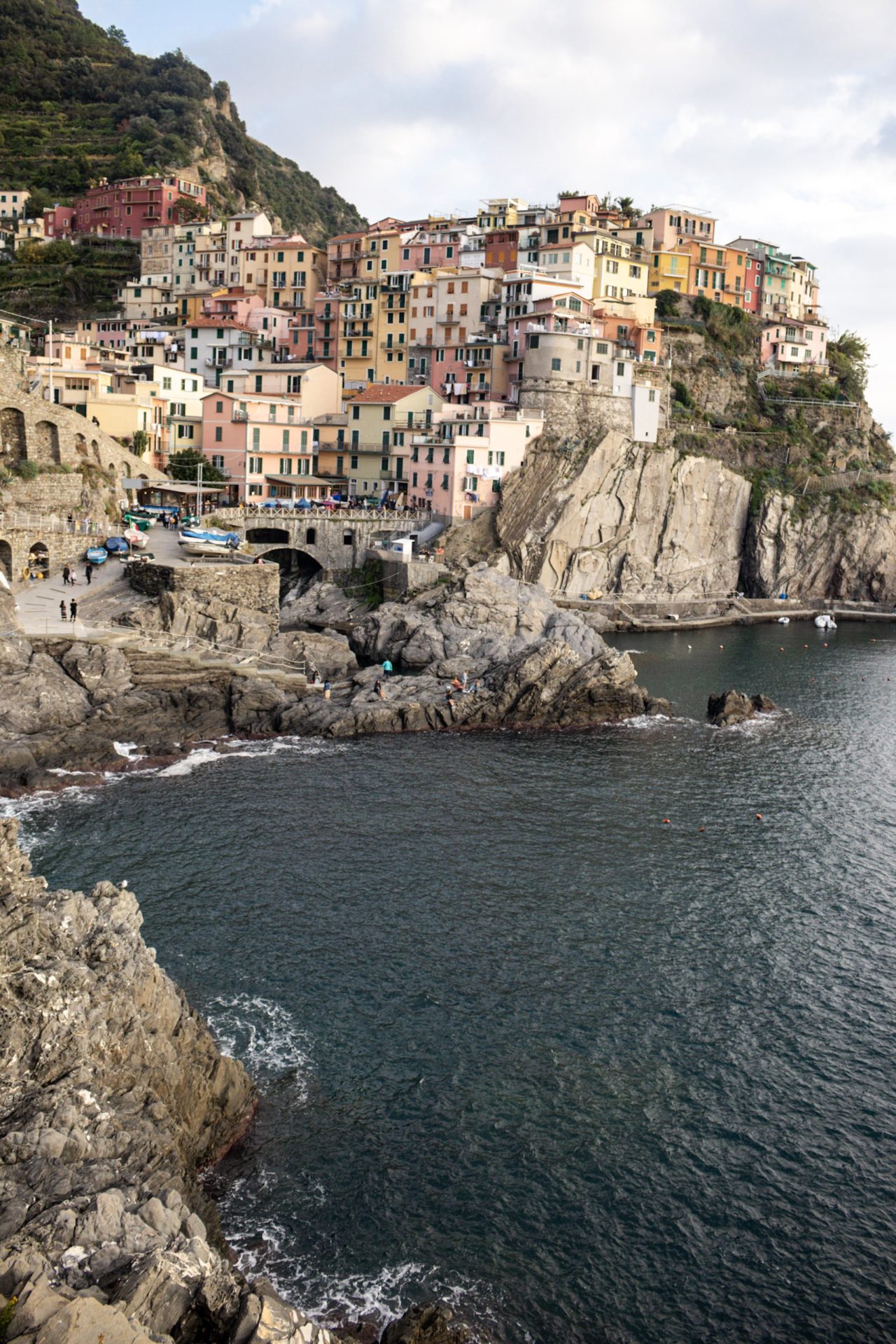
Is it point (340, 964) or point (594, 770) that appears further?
point (594, 770)

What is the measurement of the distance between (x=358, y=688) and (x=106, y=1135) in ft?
118

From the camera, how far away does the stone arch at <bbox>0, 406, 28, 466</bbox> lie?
61412 millimetres

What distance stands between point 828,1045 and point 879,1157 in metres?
4.01

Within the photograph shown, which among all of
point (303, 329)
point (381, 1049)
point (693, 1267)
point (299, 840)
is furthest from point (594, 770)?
point (303, 329)

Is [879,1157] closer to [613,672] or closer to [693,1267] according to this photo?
[693,1267]

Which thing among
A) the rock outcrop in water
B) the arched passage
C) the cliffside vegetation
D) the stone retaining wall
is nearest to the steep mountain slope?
the cliffside vegetation

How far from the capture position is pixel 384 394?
271ft

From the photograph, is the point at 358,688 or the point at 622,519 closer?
the point at 358,688

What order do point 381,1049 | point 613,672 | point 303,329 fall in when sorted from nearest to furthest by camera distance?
point 381,1049 < point 613,672 < point 303,329

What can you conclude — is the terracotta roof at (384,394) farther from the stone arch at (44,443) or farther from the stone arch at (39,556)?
the stone arch at (39,556)

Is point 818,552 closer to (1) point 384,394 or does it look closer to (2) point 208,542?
(1) point 384,394

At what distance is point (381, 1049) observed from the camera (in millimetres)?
25984

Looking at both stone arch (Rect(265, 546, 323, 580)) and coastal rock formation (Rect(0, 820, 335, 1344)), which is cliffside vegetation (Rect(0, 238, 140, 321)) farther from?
coastal rock formation (Rect(0, 820, 335, 1344))

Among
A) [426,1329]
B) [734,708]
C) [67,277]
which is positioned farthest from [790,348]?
[426,1329]
